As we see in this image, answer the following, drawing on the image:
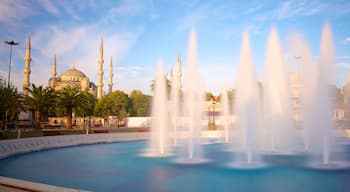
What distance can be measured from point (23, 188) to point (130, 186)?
2945 mm

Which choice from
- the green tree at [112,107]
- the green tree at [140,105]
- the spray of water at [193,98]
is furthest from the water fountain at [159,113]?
the green tree at [140,105]

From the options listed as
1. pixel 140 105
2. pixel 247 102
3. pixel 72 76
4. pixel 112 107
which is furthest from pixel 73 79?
pixel 247 102

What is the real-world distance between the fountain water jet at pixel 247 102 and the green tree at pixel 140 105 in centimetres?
4521

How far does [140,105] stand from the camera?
6044cm

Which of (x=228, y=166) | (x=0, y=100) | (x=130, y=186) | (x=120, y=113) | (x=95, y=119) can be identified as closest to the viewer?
(x=130, y=186)

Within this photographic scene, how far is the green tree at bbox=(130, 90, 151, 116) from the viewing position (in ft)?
194

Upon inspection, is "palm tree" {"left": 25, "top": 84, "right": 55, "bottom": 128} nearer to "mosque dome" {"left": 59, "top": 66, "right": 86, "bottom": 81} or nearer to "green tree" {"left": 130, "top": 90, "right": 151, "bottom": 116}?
"green tree" {"left": 130, "top": 90, "right": 151, "bottom": 116}

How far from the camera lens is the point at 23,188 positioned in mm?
5121

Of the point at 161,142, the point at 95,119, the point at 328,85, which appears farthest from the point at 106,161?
the point at 95,119

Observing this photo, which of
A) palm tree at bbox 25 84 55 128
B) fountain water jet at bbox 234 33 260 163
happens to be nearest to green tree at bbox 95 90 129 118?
palm tree at bbox 25 84 55 128

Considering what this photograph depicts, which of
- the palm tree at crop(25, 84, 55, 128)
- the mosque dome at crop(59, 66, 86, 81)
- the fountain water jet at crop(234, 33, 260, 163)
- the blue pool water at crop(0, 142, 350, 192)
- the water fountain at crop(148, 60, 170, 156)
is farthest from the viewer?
the mosque dome at crop(59, 66, 86, 81)

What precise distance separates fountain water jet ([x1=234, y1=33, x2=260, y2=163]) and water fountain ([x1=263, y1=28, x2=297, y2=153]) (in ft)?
10.8

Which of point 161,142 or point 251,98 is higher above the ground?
point 251,98

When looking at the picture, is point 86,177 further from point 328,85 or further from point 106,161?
point 328,85
